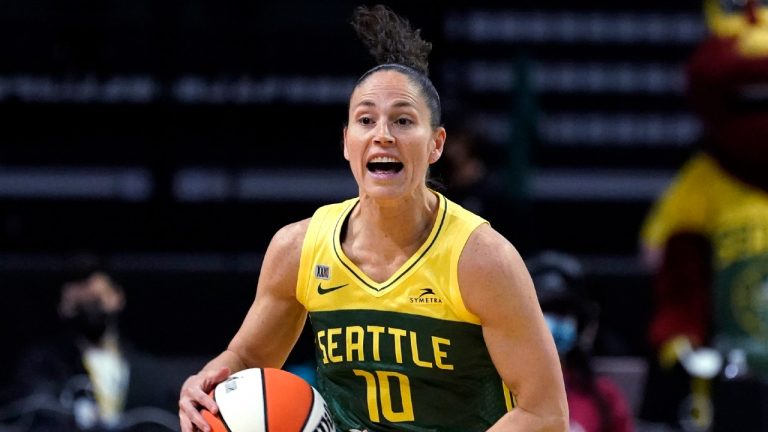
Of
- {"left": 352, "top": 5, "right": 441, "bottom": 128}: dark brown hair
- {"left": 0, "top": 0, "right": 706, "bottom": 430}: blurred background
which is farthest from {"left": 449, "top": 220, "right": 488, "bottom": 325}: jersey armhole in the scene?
{"left": 0, "top": 0, "right": 706, "bottom": 430}: blurred background

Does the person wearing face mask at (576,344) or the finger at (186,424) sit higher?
the finger at (186,424)

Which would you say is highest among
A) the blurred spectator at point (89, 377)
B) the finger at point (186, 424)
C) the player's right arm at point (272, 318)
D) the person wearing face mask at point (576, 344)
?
the player's right arm at point (272, 318)

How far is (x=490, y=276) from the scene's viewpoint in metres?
3.79

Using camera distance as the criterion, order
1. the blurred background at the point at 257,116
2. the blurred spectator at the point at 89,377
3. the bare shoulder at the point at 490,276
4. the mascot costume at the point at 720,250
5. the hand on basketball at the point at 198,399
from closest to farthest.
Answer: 1. the bare shoulder at the point at 490,276
2. the hand on basketball at the point at 198,399
3. the mascot costume at the point at 720,250
4. the blurred spectator at the point at 89,377
5. the blurred background at the point at 257,116

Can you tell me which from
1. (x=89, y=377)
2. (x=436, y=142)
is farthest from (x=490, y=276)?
(x=89, y=377)

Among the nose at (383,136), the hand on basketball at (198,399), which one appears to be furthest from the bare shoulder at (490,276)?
the hand on basketball at (198,399)

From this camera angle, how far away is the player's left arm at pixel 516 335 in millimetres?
3785

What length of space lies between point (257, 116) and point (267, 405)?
15.1 ft

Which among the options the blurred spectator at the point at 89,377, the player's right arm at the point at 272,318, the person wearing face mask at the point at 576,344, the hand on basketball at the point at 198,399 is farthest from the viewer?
the blurred spectator at the point at 89,377

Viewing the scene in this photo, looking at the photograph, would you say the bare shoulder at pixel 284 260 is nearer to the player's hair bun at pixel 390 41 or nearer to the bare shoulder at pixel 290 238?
the bare shoulder at pixel 290 238

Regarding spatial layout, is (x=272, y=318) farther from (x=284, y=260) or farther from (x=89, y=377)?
(x=89, y=377)

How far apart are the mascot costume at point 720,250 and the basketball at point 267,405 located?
3.15 m

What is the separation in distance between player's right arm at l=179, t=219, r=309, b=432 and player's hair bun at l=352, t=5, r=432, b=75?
52 centimetres

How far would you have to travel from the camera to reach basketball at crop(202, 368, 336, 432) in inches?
151
